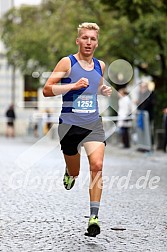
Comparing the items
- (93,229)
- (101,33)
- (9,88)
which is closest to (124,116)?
(101,33)

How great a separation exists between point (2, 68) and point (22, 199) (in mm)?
36288

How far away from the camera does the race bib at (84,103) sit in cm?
659

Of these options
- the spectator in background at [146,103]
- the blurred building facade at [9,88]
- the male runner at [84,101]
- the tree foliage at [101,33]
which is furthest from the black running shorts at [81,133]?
the blurred building facade at [9,88]

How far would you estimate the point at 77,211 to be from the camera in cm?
806

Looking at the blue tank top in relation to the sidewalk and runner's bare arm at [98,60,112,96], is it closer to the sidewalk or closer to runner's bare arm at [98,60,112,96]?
runner's bare arm at [98,60,112,96]

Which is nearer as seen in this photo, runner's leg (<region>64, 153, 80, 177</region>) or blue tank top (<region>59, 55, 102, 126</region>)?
blue tank top (<region>59, 55, 102, 126</region>)

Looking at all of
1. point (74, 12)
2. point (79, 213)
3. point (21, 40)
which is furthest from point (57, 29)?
point (79, 213)

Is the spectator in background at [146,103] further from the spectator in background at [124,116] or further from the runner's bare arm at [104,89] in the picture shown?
the runner's bare arm at [104,89]

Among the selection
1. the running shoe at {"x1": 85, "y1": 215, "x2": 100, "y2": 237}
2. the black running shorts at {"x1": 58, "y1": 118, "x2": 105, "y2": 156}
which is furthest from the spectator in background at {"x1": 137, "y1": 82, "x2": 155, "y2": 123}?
the running shoe at {"x1": 85, "y1": 215, "x2": 100, "y2": 237}

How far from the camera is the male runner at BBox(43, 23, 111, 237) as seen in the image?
21.5 ft

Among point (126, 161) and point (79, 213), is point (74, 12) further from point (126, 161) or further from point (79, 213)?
point (79, 213)

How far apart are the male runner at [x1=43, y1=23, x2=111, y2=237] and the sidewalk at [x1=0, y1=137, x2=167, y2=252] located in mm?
512

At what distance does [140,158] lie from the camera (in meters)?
17.9

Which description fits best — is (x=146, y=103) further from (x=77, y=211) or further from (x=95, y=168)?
(x=95, y=168)
